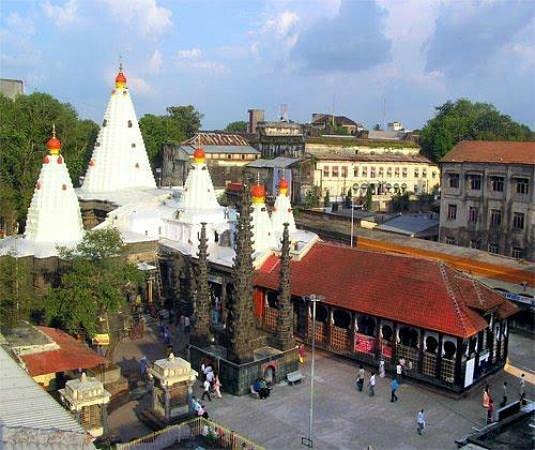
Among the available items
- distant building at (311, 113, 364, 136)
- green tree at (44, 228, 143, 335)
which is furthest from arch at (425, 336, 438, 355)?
distant building at (311, 113, 364, 136)

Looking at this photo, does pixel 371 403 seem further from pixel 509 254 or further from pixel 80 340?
pixel 509 254

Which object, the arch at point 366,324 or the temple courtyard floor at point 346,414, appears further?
the arch at point 366,324

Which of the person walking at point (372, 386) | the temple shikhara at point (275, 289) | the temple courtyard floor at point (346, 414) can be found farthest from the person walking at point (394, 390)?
the temple shikhara at point (275, 289)

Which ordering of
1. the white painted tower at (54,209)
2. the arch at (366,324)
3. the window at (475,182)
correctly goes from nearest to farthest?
1. the arch at (366,324)
2. the white painted tower at (54,209)
3. the window at (475,182)

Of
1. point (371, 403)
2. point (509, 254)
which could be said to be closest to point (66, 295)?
point (371, 403)

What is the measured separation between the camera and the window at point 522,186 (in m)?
39.3

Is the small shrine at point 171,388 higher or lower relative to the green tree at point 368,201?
lower

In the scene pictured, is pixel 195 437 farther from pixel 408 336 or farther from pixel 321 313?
pixel 321 313

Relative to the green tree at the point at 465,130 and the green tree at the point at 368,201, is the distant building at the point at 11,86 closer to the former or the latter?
the green tree at the point at 368,201

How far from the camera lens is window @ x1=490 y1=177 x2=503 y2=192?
135 ft

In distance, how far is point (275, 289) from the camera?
27.5 metres

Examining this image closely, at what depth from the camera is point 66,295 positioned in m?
23.4

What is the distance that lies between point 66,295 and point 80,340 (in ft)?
6.33

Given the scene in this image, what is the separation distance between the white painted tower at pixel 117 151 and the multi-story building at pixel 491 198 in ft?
72.3
